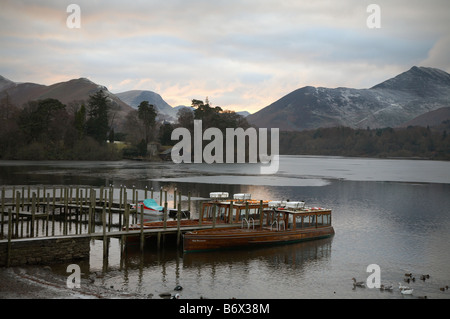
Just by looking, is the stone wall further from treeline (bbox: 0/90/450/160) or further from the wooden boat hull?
treeline (bbox: 0/90/450/160)

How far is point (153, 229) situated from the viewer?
30.9m

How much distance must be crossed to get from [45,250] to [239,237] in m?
13.0

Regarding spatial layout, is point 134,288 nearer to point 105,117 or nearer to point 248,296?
point 248,296

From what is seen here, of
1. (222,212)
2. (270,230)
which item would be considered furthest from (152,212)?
(270,230)

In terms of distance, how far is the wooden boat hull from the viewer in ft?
99.3

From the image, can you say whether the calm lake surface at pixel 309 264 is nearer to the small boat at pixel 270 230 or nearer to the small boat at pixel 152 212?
the small boat at pixel 270 230

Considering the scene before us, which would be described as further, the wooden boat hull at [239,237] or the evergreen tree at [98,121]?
the evergreen tree at [98,121]

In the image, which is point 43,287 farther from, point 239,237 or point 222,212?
point 222,212

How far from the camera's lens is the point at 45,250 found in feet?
82.3

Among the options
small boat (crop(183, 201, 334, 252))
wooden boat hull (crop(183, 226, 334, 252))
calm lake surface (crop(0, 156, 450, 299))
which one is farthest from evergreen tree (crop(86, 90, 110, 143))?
wooden boat hull (crop(183, 226, 334, 252))

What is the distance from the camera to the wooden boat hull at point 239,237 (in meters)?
30.3

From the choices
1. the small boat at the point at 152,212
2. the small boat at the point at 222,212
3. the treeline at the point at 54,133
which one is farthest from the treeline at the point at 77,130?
the small boat at the point at 222,212

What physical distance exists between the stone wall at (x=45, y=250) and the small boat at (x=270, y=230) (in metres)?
6.85

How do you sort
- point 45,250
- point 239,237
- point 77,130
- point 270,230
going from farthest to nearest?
point 77,130
point 270,230
point 239,237
point 45,250
